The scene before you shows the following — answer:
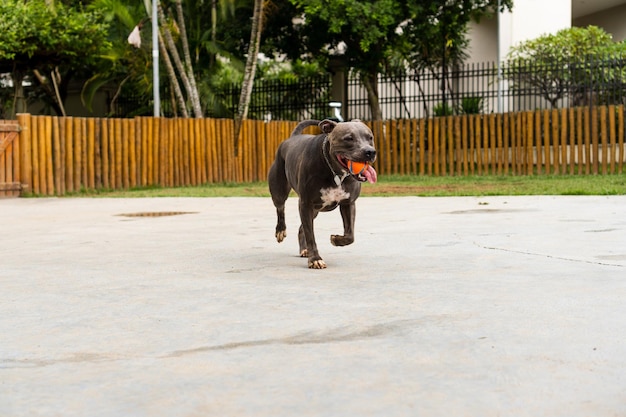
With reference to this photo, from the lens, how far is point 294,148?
7.23 meters

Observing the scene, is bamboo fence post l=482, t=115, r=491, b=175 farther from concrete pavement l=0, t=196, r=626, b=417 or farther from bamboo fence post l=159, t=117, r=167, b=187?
concrete pavement l=0, t=196, r=626, b=417

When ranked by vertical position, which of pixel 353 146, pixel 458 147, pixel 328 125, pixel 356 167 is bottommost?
pixel 356 167

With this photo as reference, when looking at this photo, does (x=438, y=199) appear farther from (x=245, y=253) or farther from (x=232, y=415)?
(x=232, y=415)

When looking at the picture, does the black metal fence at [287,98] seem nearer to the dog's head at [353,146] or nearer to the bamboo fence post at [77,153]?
the bamboo fence post at [77,153]

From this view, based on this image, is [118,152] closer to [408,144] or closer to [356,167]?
[408,144]

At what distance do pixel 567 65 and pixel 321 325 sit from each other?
21468mm

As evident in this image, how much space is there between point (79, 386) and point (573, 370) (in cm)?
183

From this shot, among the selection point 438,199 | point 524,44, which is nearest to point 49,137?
point 438,199

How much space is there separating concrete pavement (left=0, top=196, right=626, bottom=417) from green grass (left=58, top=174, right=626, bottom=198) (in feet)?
19.2

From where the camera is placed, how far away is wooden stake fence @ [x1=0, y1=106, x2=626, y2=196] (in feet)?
59.8

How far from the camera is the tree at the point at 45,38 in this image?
25875mm

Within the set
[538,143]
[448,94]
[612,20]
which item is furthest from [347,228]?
[612,20]

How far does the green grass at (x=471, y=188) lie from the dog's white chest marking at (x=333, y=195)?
8.10 meters

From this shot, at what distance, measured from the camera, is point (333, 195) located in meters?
6.65
